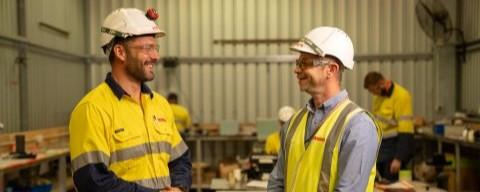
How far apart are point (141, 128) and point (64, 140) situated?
4.94 meters

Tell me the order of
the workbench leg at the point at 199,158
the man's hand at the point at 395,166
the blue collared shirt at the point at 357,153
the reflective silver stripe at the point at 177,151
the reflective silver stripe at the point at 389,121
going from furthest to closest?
the workbench leg at the point at 199,158 < the reflective silver stripe at the point at 389,121 < the man's hand at the point at 395,166 < the reflective silver stripe at the point at 177,151 < the blue collared shirt at the point at 357,153

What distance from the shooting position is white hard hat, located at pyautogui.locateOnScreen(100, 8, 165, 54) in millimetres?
1973

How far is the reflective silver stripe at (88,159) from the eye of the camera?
182 centimetres

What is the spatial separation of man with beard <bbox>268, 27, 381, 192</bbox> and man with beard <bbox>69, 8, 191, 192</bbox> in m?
0.54

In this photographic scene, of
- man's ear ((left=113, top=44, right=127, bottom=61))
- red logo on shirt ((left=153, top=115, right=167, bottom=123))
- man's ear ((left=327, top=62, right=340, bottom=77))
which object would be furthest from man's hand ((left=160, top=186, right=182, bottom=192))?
man's ear ((left=327, top=62, right=340, bottom=77))

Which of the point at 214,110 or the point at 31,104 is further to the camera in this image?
the point at 214,110

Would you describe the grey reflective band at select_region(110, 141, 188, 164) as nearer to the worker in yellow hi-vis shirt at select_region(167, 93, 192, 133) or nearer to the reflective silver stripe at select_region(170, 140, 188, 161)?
the reflective silver stripe at select_region(170, 140, 188, 161)

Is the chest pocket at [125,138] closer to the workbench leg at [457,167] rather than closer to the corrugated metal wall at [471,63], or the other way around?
the workbench leg at [457,167]

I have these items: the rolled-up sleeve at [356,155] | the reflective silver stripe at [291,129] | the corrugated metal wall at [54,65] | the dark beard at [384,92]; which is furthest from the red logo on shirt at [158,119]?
the corrugated metal wall at [54,65]

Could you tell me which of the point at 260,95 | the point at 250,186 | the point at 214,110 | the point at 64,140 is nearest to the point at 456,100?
the point at 260,95

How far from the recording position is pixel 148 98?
2.14m

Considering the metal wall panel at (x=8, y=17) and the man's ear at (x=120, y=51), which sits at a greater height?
the metal wall panel at (x=8, y=17)

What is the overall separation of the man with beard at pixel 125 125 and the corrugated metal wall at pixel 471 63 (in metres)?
5.10

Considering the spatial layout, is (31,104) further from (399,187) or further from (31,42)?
(399,187)
